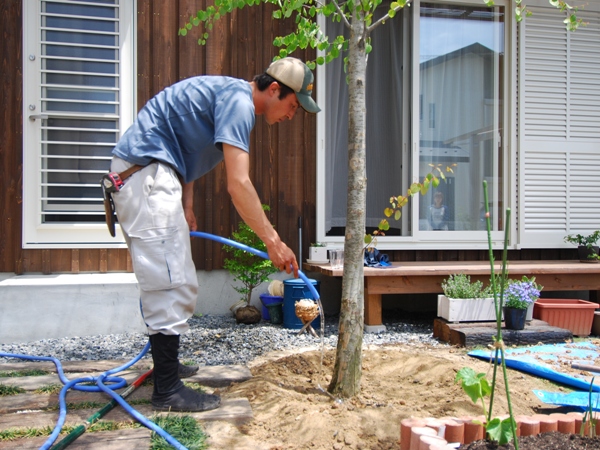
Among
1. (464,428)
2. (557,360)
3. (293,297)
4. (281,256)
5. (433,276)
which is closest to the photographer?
(464,428)

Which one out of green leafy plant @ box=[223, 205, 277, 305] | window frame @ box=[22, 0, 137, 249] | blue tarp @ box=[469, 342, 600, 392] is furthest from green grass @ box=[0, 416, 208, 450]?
window frame @ box=[22, 0, 137, 249]

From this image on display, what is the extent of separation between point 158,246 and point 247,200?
1.30ft

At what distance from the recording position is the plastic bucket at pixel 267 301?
4484mm

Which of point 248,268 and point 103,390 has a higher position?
point 248,268

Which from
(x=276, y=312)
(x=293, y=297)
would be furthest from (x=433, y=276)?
(x=276, y=312)

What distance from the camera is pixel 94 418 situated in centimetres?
202

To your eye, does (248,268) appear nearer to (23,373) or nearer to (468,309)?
(468,309)

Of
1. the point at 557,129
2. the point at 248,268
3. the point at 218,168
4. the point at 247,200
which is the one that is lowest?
the point at 248,268

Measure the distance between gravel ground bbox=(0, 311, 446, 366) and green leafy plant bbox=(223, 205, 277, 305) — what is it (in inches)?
13.9

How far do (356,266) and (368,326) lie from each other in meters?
1.82

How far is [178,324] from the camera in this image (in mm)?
2148

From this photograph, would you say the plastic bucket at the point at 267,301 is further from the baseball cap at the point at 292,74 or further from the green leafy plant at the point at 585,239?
the green leafy plant at the point at 585,239

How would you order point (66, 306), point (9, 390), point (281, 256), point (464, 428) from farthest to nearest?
1. point (66, 306)
2. point (9, 390)
3. point (281, 256)
4. point (464, 428)

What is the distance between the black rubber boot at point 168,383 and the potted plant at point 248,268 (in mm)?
2176
